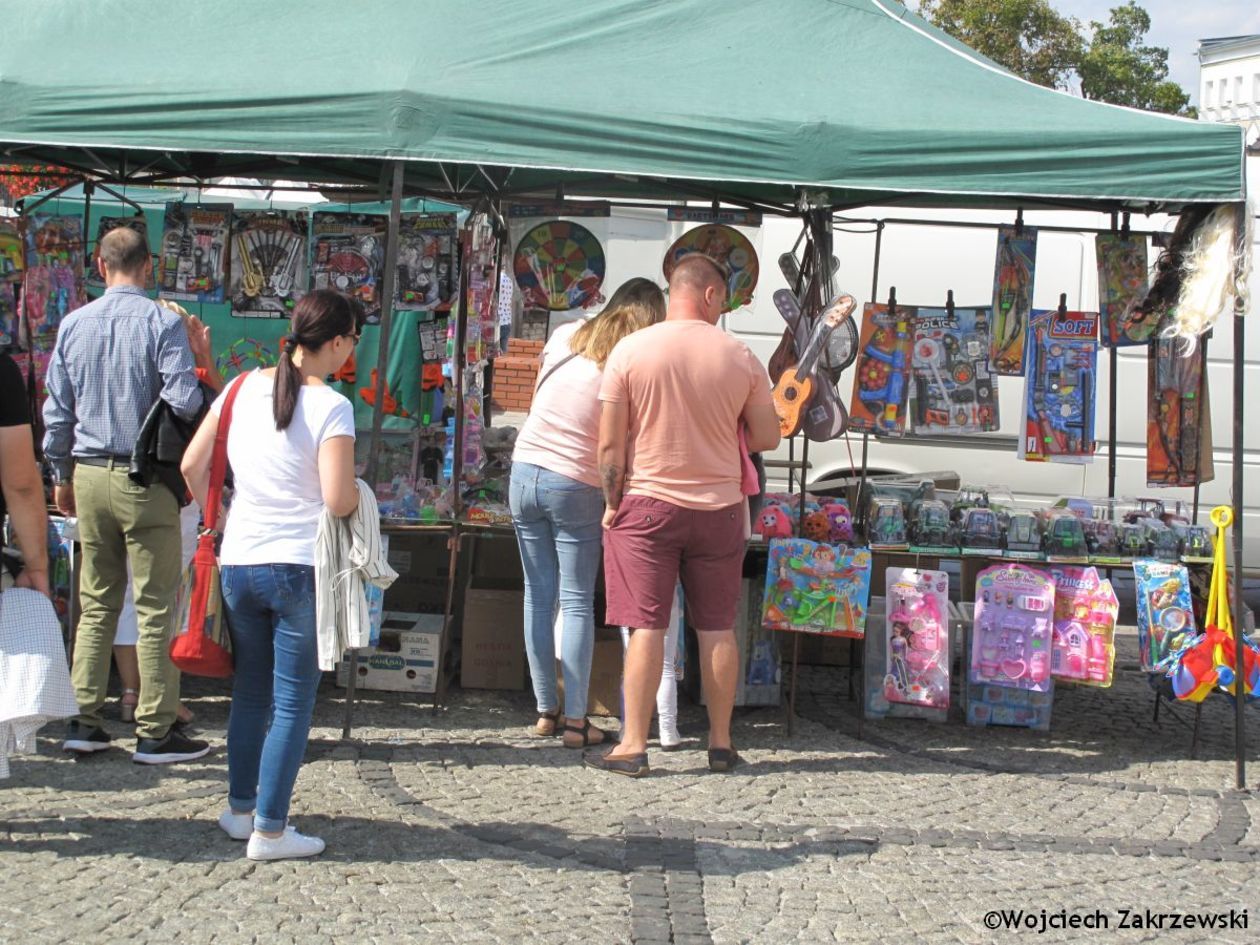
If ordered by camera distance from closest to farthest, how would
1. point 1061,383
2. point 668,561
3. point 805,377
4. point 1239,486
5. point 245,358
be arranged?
point 668,561
point 1239,486
point 805,377
point 1061,383
point 245,358

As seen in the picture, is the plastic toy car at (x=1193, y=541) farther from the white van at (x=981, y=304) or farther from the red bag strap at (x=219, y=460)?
the red bag strap at (x=219, y=460)

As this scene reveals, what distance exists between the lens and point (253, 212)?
6355mm

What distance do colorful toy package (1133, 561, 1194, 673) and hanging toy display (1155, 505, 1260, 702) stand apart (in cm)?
11

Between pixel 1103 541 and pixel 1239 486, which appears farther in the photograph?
pixel 1103 541

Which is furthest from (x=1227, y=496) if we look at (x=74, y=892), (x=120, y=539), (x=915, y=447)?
(x=74, y=892)

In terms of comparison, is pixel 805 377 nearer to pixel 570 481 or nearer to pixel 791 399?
pixel 791 399

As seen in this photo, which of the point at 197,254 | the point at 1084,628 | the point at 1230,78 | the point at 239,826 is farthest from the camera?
the point at 1230,78

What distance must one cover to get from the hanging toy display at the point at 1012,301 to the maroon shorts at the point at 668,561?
1.71m

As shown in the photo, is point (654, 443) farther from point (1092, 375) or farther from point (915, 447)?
point (915, 447)

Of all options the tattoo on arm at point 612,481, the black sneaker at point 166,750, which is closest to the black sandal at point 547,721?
the tattoo on arm at point 612,481

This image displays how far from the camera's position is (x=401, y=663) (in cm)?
613

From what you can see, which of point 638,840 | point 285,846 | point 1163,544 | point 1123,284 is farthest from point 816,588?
point 285,846

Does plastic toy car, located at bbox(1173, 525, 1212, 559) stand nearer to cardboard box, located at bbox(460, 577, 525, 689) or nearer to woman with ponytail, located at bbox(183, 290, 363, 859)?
cardboard box, located at bbox(460, 577, 525, 689)

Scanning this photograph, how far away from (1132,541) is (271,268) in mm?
3783
